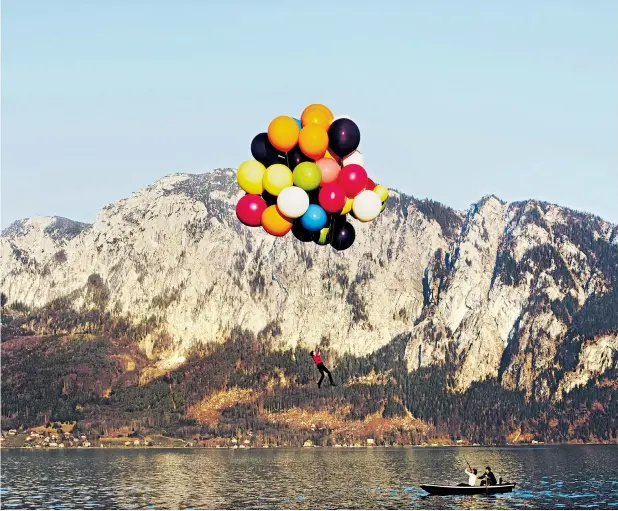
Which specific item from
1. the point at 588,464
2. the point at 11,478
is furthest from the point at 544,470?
the point at 11,478

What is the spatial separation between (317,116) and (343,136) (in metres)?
1.93

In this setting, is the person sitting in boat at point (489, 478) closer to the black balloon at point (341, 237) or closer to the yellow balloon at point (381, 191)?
the yellow balloon at point (381, 191)

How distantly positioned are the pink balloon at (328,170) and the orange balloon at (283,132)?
1.87m

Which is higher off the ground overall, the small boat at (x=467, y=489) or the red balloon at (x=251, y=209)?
the red balloon at (x=251, y=209)

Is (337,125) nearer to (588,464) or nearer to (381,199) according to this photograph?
(381,199)

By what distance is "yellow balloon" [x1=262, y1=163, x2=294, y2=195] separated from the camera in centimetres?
5097

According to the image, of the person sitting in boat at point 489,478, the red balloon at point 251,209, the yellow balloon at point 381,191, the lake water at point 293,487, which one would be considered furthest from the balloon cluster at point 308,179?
the person sitting in boat at point 489,478

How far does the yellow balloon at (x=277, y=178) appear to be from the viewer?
50969 mm

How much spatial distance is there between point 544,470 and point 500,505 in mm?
77975

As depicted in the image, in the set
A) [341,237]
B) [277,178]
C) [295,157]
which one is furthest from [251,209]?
[341,237]

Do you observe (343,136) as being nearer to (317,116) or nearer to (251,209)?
(317,116)

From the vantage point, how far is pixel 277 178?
5094 cm

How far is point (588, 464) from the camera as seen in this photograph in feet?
652

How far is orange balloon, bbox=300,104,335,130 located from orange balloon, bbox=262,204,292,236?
16.5ft
